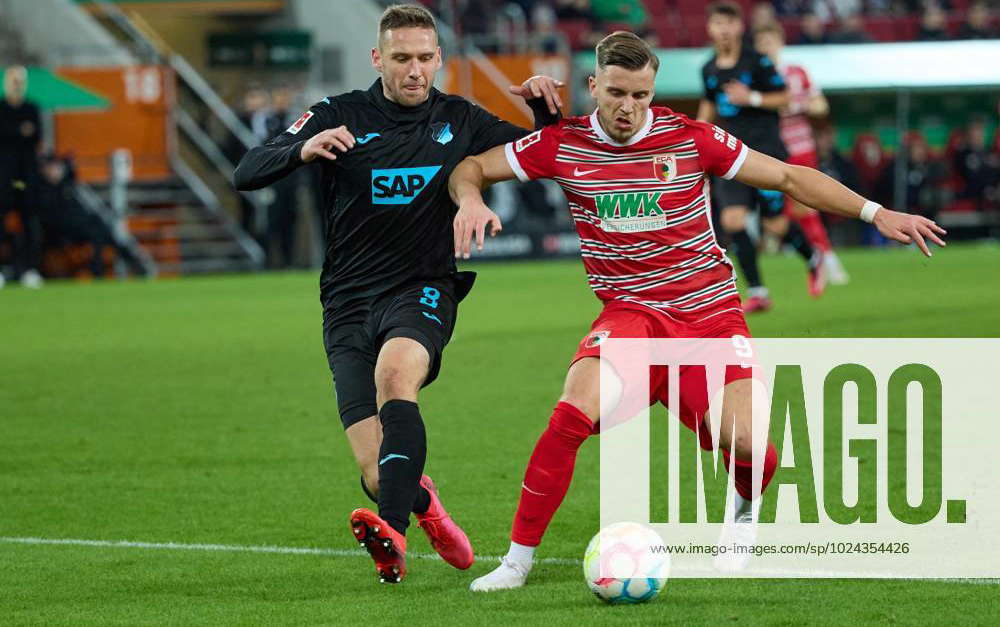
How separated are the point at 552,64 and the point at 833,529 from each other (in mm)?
21323

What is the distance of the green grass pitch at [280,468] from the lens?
17.2 feet

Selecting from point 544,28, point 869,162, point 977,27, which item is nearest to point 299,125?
point 544,28

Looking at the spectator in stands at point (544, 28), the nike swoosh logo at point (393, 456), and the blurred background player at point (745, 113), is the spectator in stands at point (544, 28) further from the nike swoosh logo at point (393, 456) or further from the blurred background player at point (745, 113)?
the nike swoosh logo at point (393, 456)

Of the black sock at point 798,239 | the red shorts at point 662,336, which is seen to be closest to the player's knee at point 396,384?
the red shorts at point 662,336

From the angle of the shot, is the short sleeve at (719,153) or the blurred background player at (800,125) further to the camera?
the blurred background player at (800,125)

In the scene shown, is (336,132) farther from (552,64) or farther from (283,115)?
(552,64)

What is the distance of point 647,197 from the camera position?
579cm

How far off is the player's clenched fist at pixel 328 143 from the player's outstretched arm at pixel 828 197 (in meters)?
1.36

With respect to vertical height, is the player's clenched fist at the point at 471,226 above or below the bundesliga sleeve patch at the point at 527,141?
below

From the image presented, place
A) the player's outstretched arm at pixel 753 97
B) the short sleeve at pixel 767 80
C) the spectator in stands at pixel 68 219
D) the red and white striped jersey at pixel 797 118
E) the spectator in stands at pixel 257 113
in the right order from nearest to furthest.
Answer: the player's outstretched arm at pixel 753 97, the short sleeve at pixel 767 80, the red and white striped jersey at pixel 797 118, the spectator in stands at pixel 68 219, the spectator in stands at pixel 257 113

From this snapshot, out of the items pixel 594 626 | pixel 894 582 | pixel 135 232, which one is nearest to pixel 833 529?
pixel 894 582

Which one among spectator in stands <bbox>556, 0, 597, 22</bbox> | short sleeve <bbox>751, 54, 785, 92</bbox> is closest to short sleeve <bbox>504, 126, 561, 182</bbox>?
short sleeve <bbox>751, 54, 785, 92</bbox>

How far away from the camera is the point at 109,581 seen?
18.9ft

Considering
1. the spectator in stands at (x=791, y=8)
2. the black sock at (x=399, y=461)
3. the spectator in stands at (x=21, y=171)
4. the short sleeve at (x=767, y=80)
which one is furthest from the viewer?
the spectator in stands at (x=791, y=8)
